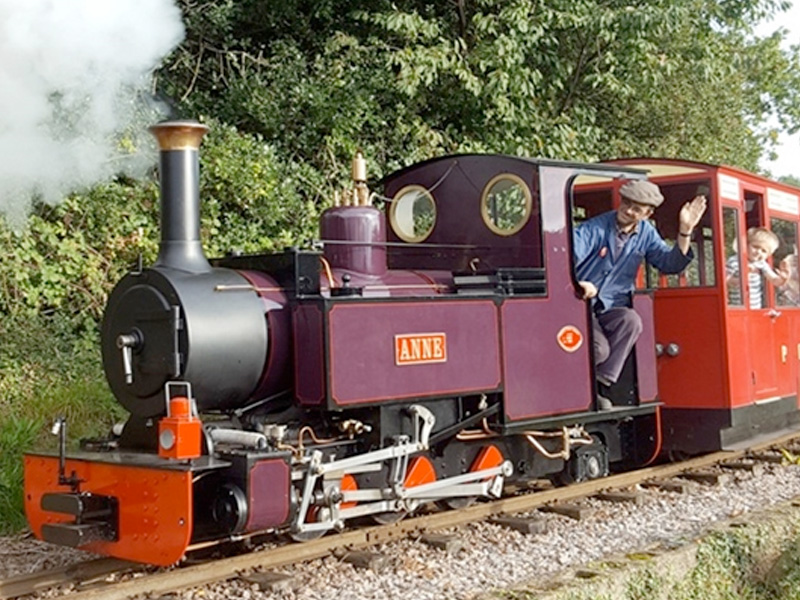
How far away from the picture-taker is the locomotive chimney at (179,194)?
4875mm

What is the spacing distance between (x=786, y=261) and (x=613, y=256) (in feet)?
9.23

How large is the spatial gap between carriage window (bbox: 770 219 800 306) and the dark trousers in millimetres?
2425

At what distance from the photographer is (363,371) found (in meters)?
5.00

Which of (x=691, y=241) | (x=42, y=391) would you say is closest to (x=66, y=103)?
(x=42, y=391)

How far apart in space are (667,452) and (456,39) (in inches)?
230

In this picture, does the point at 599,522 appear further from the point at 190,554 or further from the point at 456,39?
the point at 456,39

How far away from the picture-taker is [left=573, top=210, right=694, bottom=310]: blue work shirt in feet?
21.1

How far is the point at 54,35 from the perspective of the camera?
5668mm

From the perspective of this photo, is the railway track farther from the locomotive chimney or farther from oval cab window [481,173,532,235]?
oval cab window [481,173,532,235]

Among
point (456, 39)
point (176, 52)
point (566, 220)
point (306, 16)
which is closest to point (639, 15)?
point (456, 39)

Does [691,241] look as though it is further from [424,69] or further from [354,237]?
[424,69]

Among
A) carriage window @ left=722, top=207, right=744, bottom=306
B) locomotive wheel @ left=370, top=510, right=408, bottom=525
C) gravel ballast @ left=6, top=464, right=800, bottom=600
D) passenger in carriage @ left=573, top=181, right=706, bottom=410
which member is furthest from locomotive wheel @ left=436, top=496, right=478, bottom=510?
carriage window @ left=722, top=207, right=744, bottom=306

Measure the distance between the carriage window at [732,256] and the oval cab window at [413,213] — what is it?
2.29m

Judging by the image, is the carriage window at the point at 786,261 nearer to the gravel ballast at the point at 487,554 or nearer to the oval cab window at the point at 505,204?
the gravel ballast at the point at 487,554
